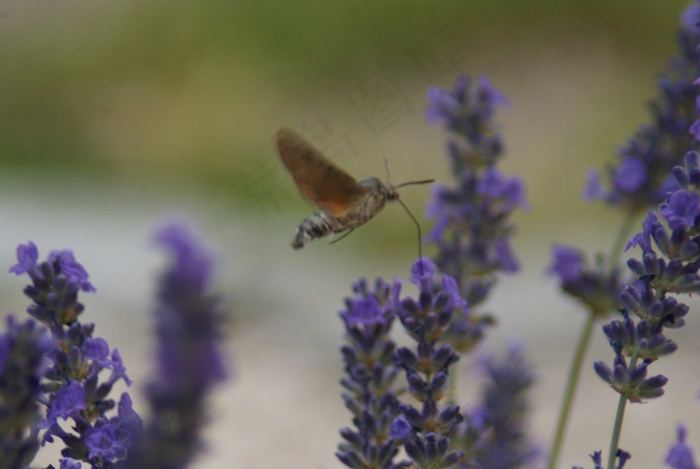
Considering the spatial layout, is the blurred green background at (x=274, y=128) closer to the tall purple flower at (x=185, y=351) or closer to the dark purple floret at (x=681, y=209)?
the tall purple flower at (x=185, y=351)

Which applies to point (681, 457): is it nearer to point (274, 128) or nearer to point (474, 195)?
point (474, 195)

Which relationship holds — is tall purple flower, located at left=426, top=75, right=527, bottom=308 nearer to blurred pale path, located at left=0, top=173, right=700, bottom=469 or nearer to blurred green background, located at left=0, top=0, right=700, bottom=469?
blurred pale path, located at left=0, top=173, right=700, bottom=469

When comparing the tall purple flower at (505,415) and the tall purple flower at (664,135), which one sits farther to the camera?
the tall purple flower at (664,135)

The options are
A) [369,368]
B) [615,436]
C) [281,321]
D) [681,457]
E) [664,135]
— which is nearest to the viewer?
[681,457]

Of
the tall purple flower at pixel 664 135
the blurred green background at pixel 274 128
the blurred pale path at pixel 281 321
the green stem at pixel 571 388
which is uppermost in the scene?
the blurred green background at pixel 274 128

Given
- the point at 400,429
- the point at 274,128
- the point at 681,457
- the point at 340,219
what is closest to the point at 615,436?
the point at 681,457

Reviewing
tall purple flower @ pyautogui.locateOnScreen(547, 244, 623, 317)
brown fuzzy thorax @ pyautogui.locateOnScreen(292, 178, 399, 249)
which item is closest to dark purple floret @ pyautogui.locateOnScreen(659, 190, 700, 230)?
brown fuzzy thorax @ pyautogui.locateOnScreen(292, 178, 399, 249)

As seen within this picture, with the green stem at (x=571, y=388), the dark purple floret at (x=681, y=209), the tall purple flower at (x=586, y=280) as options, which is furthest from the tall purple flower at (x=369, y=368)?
the tall purple flower at (x=586, y=280)

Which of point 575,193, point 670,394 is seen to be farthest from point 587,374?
point 575,193
